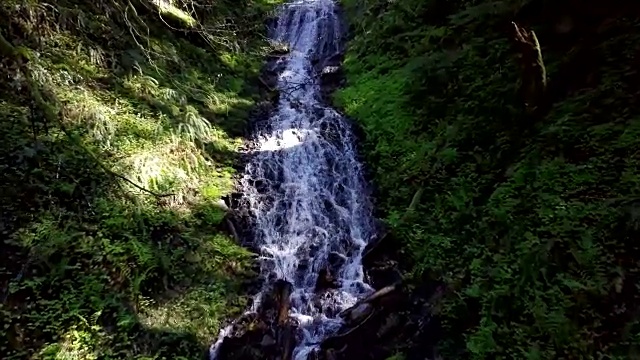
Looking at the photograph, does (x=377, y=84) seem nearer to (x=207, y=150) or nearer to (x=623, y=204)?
(x=207, y=150)

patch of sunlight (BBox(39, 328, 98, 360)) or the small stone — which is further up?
patch of sunlight (BBox(39, 328, 98, 360))

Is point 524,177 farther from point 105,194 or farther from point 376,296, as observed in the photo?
point 105,194

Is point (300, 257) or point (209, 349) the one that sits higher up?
point (300, 257)

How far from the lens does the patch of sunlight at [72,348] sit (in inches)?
192

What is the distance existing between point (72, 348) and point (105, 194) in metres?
2.19

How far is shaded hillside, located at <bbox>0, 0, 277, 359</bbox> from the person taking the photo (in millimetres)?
5250

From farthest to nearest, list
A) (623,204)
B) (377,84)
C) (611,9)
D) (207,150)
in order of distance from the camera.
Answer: (377,84) < (207,150) < (611,9) < (623,204)

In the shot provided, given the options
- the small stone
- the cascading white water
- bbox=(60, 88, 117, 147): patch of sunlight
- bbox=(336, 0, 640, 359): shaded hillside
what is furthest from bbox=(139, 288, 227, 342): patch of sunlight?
bbox=(60, 88, 117, 147): patch of sunlight

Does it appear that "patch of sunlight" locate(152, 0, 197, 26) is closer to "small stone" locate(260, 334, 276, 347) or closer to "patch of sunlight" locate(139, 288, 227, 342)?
"patch of sunlight" locate(139, 288, 227, 342)

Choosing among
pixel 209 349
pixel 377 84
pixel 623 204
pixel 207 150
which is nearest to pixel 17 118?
pixel 207 150

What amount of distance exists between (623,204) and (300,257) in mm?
4411

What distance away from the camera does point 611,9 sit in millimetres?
6172

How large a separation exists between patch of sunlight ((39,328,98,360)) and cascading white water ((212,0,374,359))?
1.43 m

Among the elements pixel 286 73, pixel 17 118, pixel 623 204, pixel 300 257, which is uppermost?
pixel 286 73
